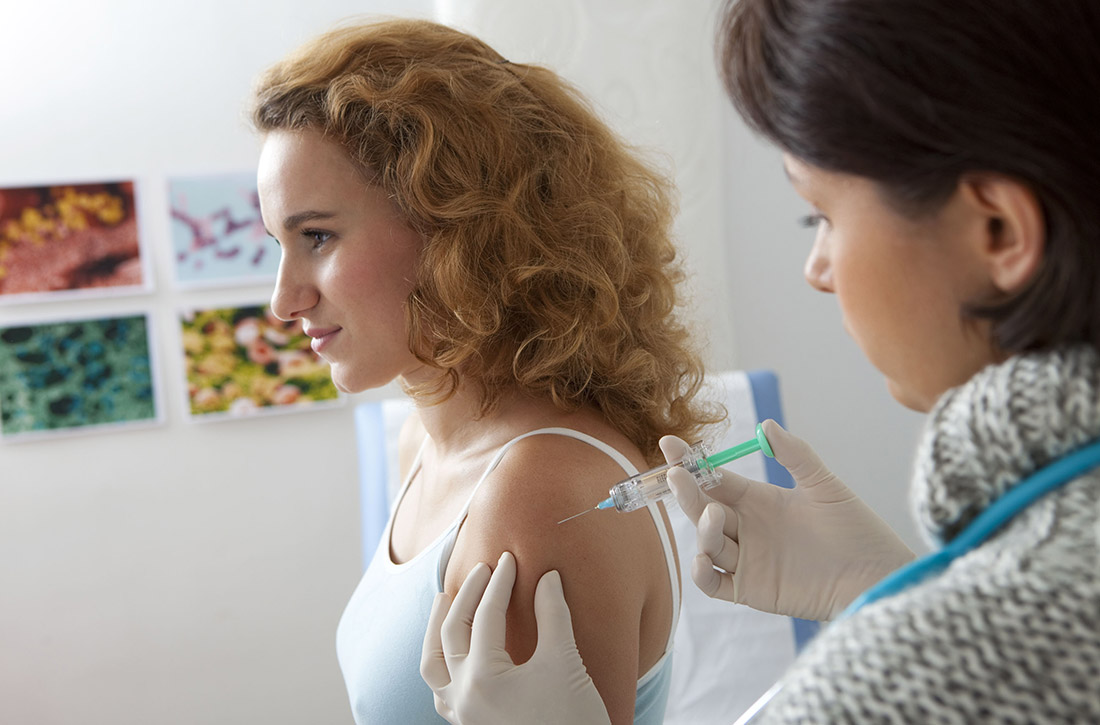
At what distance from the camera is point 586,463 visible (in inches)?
39.3

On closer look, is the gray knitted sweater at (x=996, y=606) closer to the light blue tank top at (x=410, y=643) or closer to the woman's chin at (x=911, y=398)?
the woman's chin at (x=911, y=398)

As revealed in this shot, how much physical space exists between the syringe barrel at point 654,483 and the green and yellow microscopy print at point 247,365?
159 centimetres

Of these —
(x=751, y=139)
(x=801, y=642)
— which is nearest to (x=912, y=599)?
(x=801, y=642)

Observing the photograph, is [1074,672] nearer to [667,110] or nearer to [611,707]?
[611,707]

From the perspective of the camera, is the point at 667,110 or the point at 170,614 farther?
the point at 170,614

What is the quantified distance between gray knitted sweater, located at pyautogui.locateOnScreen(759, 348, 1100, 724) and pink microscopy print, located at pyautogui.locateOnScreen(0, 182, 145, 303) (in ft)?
7.10

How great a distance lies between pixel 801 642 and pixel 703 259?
881 millimetres

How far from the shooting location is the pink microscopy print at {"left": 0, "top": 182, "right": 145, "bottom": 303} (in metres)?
2.21

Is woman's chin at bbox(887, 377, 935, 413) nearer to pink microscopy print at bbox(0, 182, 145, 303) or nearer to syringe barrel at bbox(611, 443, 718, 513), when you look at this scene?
syringe barrel at bbox(611, 443, 718, 513)

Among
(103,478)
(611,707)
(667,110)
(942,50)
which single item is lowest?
(611,707)

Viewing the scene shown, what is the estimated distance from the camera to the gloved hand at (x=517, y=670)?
0.87 metres

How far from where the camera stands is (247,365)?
7.83 ft

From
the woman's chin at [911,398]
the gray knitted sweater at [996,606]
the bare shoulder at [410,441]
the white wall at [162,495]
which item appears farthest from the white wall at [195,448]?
the gray knitted sweater at [996,606]

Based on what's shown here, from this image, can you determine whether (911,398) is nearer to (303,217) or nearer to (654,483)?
(654,483)
